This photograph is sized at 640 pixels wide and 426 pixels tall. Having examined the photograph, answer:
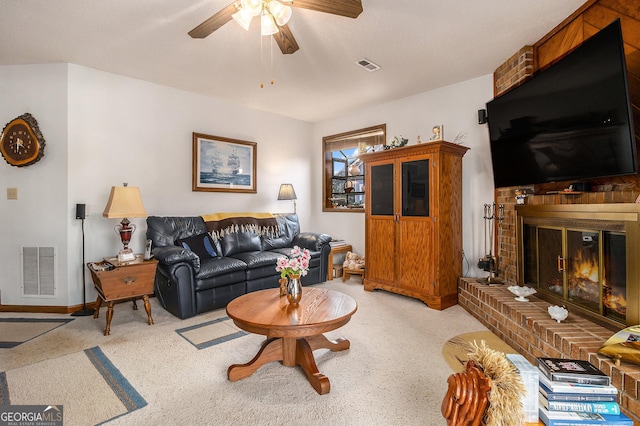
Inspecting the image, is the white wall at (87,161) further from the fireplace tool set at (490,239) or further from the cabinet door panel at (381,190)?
the fireplace tool set at (490,239)

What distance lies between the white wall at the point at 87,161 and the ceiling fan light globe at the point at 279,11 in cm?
253

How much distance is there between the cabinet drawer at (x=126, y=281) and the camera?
8.73 ft

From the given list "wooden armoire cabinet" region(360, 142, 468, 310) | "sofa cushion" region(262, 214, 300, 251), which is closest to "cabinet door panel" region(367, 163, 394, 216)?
"wooden armoire cabinet" region(360, 142, 468, 310)

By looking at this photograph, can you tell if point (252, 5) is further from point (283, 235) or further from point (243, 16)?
point (283, 235)

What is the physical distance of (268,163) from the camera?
4.98m

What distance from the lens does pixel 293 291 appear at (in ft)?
7.11

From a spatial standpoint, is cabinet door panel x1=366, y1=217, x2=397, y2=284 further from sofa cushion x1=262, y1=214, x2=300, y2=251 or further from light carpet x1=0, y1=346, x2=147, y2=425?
light carpet x1=0, y1=346, x2=147, y2=425

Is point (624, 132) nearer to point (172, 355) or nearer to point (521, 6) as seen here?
point (521, 6)

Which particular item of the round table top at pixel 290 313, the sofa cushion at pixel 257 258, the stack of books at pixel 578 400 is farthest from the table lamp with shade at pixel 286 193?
the stack of books at pixel 578 400

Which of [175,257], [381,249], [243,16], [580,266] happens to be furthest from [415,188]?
[175,257]

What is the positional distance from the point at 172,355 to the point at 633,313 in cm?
298

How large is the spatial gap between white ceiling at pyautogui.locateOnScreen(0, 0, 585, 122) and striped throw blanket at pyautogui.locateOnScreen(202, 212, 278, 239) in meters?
1.67

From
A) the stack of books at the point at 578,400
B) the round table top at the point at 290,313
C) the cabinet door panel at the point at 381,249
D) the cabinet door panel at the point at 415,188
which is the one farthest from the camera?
the cabinet door panel at the point at 381,249

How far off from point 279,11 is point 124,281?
2.54m
